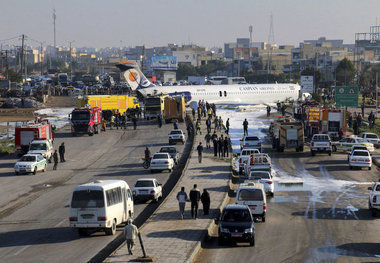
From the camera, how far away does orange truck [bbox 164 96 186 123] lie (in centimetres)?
7506

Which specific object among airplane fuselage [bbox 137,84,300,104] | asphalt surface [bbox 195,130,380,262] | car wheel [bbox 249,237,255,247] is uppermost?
airplane fuselage [bbox 137,84,300,104]

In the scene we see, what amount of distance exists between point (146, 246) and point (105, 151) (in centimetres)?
3462

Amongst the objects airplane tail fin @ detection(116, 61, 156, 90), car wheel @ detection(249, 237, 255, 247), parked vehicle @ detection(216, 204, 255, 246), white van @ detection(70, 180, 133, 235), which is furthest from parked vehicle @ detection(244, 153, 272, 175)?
airplane tail fin @ detection(116, 61, 156, 90)

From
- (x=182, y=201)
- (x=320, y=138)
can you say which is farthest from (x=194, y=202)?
(x=320, y=138)

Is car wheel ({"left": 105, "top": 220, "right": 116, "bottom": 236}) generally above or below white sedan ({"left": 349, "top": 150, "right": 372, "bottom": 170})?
below

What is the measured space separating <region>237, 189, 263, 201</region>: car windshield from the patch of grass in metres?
33.0

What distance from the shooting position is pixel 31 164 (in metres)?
43.6

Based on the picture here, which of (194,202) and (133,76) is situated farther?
(133,76)

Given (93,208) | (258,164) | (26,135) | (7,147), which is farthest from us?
(7,147)

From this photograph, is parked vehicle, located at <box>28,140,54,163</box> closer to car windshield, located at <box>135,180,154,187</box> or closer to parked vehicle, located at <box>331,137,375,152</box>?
car windshield, located at <box>135,180,154,187</box>

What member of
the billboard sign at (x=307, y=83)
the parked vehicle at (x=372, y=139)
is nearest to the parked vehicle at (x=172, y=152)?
the parked vehicle at (x=372, y=139)

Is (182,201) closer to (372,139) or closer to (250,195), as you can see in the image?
(250,195)

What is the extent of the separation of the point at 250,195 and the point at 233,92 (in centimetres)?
7228

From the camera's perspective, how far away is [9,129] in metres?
78.0
